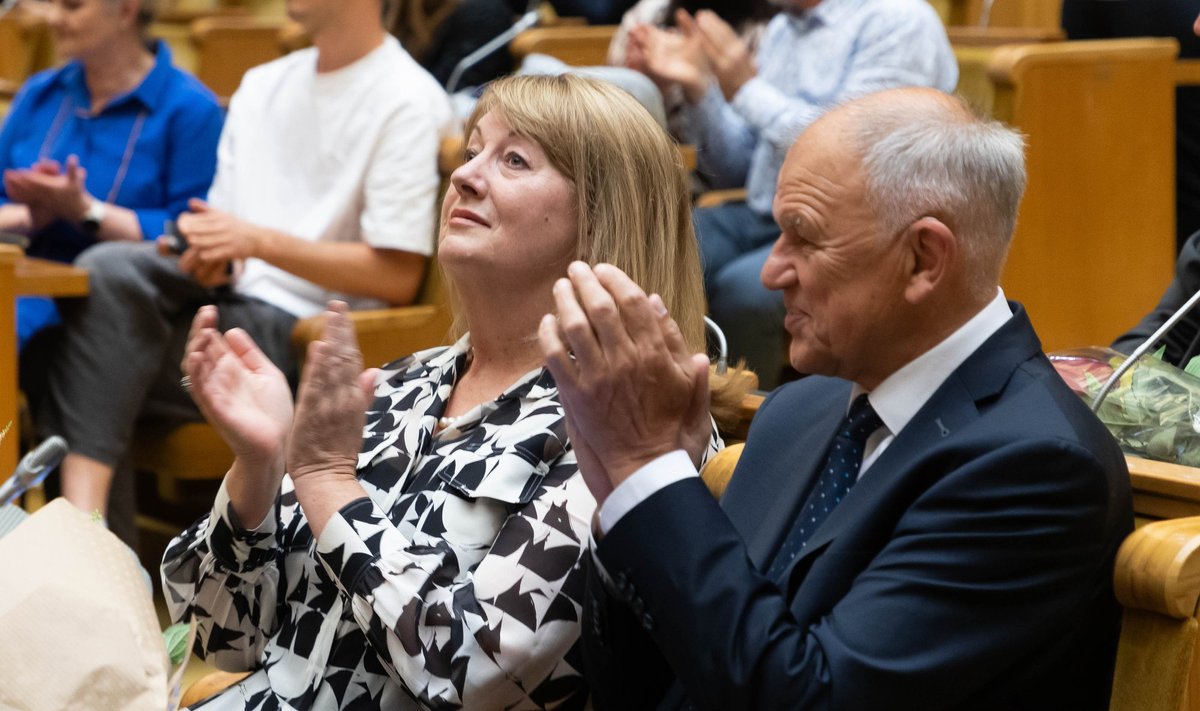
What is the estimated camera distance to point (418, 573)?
1.39 meters

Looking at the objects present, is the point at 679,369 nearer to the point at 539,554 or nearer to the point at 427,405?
the point at 539,554

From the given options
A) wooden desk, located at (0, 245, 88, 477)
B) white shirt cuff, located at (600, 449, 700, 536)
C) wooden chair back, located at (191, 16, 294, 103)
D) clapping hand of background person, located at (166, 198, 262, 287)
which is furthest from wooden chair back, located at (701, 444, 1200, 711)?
wooden chair back, located at (191, 16, 294, 103)

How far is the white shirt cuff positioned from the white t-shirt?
69.1 inches

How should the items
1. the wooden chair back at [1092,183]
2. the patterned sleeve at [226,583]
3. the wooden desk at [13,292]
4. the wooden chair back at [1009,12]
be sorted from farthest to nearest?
the wooden chair back at [1009,12] < the wooden chair back at [1092,183] < the wooden desk at [13,292] < the patterned sleeve at [226,583]

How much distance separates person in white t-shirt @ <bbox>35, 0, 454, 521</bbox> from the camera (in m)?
2.87

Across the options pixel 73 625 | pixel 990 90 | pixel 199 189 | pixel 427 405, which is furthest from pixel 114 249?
pixel 73 625

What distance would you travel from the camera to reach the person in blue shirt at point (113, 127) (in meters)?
3.14

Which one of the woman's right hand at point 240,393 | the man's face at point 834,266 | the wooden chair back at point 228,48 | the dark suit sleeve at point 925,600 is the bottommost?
the wooden chair back at point 228,48

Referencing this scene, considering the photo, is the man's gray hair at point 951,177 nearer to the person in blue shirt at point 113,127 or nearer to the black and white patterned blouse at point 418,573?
the black and white patterned blouse at point 418,573

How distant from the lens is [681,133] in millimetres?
3305

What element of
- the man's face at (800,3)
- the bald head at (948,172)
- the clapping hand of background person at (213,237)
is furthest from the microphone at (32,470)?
the man's face at (800,3)

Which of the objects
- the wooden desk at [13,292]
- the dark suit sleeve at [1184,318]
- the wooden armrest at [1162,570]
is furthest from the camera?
the wooden desk at [13,292]

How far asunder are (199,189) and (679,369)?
87.8 inches

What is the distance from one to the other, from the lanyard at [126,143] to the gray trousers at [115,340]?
0.87ft
